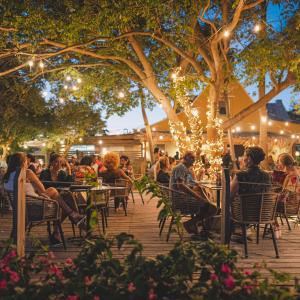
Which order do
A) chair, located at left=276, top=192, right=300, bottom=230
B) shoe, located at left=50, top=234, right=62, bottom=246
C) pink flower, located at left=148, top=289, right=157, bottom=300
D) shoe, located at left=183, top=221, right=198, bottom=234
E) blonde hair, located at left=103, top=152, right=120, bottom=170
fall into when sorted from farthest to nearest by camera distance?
blonde hair, located at left=103, top=152, right=120, bottom=170 → shoe, located at left=183, top=221, right=198, bottom=234 → chair, located at left=276, top=192, right=300, bottom=230 → shoe, located at left=50, top=234, right=62, bottom=246 → pink flower, located at left=148, top=289, right=157, bottom=300

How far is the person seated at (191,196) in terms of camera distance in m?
5.71

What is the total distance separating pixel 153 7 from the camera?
9641 millimetres

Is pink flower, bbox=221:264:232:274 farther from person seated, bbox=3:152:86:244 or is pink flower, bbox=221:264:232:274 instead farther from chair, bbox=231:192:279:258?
person seated, bbox=3:152:86:244

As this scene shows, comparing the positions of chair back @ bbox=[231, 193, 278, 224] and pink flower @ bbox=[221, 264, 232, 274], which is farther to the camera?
chair back @ bbox=[231, 193, 278, 224]

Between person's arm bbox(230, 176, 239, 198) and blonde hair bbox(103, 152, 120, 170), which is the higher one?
blonde hair bbox(103, 152, 120, 170)

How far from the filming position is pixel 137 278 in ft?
7.89

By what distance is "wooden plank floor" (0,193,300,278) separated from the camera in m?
4.55

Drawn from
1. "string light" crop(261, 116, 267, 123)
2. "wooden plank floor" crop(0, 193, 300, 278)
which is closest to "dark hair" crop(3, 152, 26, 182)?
"wooden plank floor" crop(0, 193, 300, 278)

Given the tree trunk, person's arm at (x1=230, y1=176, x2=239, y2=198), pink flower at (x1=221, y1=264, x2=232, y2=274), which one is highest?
the tree trunk

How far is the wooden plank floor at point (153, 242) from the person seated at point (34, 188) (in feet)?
1.10

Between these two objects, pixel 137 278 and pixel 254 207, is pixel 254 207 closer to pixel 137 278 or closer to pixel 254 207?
pixel 254 207

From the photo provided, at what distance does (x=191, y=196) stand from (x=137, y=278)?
337 cm

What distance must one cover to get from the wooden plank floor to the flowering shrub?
67.1 inches

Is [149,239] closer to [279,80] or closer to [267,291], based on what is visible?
[267,291]
